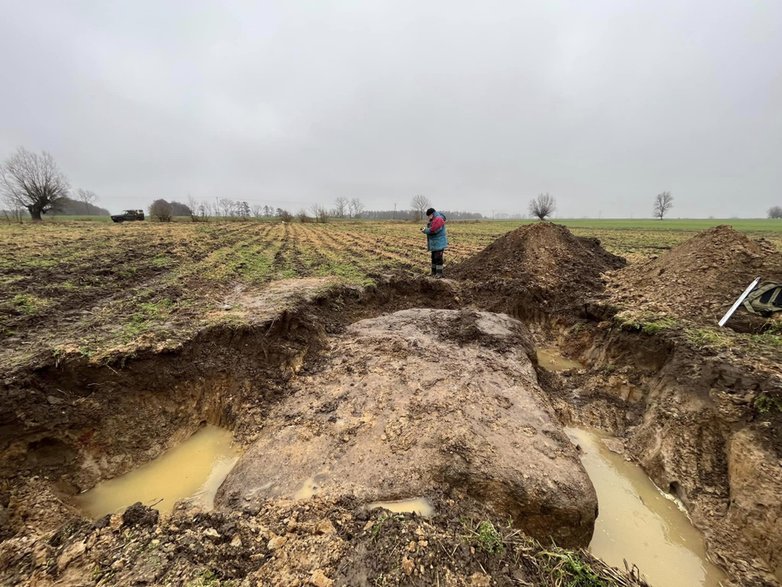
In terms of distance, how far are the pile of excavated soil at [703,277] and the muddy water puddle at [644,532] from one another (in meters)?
3.25

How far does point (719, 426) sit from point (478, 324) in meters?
3.29

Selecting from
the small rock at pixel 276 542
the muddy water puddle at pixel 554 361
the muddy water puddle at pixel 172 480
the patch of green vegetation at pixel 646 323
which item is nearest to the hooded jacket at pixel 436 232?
the muddy water puddle at pixel 554 361

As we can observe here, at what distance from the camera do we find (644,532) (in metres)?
3.50

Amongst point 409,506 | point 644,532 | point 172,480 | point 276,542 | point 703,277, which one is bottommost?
point 644,532

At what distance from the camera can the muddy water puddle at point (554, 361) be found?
22.0 feet

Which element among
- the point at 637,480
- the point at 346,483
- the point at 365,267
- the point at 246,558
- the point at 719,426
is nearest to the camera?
the point at 246,558

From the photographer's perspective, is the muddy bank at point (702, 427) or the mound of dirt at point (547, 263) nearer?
the muddy bank at point (702, 427)

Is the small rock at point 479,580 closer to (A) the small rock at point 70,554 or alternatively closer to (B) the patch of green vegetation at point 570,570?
(B) the patch of green vegetation at point 570,570

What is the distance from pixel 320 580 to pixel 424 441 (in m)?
1.68

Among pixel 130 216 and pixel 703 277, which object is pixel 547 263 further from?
pixel 130 216

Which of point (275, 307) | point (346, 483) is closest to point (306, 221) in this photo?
point (275, 307)

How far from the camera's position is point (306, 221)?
47.6 metres

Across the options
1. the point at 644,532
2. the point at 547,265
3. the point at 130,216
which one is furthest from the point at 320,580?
the point at 130,216

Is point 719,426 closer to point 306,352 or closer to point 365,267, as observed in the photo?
point 306,352
